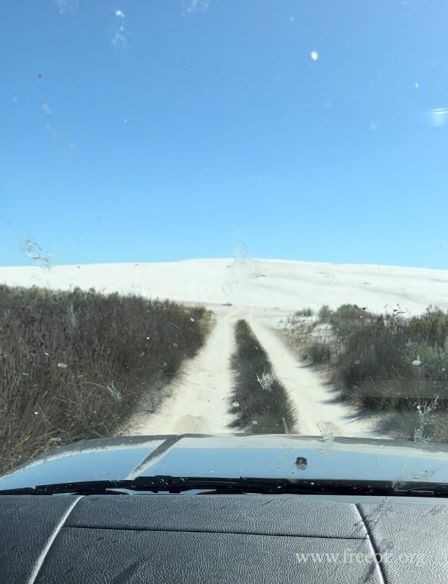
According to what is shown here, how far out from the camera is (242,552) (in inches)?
78.5

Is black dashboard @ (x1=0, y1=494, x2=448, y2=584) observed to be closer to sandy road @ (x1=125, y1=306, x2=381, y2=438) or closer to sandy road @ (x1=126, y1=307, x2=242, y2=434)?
sandy road @ (x1=125, y1=306, x2=381, y2=438)

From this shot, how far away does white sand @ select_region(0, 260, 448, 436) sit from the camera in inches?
382

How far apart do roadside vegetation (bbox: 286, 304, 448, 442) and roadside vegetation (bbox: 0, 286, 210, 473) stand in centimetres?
361

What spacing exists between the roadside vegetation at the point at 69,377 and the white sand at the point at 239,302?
0.60 m

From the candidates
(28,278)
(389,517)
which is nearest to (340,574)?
(389,517)

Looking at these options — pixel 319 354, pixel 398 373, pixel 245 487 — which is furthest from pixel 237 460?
pixel 319 354

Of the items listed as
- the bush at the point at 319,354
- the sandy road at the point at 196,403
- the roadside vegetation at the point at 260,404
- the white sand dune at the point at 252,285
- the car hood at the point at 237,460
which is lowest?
the sandy road at the point at 196,403

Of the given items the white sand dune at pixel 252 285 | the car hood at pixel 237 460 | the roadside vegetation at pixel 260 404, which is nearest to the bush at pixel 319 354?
the roadside vegetation at pixel 260 404

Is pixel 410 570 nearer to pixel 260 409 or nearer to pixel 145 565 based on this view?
pixel 145 565

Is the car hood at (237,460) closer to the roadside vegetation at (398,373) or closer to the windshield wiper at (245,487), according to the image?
the windshield wiper at (245,487)

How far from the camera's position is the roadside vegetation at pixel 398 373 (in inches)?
344

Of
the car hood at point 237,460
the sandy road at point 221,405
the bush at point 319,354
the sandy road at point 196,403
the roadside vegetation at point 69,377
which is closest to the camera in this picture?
the car hood at point 237,460

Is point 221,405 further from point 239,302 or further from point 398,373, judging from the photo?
point 239,302

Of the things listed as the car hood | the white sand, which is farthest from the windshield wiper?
the white sand
